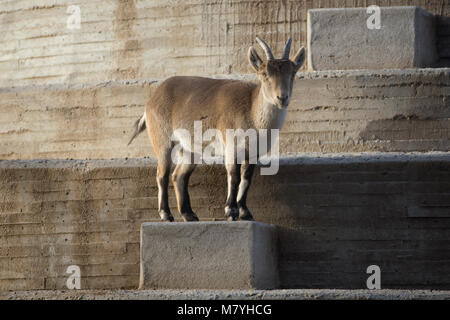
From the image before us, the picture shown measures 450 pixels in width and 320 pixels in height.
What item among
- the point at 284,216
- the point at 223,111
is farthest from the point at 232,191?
the point at 284,216

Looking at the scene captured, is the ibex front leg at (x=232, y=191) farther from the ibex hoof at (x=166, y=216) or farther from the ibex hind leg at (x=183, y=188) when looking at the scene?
the ibex hoof at (x=166, y=216)

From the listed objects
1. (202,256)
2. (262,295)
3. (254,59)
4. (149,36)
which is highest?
(149,36)

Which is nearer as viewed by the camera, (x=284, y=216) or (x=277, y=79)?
(x=277, y=79)

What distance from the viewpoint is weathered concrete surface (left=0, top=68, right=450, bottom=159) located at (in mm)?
10312

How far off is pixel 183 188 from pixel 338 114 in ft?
7.08

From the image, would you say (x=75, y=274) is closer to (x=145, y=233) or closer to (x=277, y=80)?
(x=145, y=233)

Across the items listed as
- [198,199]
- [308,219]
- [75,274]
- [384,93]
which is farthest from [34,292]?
[384,93]

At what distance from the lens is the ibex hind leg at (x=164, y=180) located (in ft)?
30.1

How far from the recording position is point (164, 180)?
921 centimetres

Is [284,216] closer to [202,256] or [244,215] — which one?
[244,215]

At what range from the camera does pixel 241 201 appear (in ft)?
29.0

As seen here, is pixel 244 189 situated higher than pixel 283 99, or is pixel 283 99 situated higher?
pixel 283 99

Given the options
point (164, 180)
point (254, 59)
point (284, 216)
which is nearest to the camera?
point (254, 59)

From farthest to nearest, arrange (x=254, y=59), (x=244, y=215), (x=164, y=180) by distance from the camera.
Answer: (x=164, y=180) → (x=244, y=215) → (x=254, y=59)
